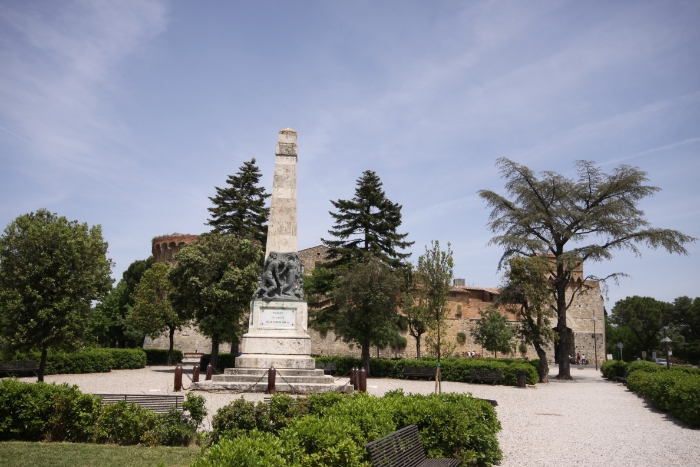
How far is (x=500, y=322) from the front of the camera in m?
37.0

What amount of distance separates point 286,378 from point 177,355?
2014 cm

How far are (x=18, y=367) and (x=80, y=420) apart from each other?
46.1ft

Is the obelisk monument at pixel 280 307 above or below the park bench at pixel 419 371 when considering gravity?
above

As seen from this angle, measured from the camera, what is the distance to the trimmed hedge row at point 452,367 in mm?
20797

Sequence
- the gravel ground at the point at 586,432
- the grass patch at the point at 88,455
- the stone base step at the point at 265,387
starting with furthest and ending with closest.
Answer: the stone base step at the point at 265,387
the gravel ground at the point at 586,432
the grass patch at the point at 88,455

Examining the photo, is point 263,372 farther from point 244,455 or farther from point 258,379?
point 244,455

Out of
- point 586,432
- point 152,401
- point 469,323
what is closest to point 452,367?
point 586,432

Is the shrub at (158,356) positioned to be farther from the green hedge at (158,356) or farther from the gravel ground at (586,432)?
the gravel ground at (586,432)

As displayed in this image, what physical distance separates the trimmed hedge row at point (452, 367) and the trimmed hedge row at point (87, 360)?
31.0ft

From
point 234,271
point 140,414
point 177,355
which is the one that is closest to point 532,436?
point 140,414

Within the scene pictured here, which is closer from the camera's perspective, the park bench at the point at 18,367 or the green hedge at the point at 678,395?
the green hedge at the point at 678,395

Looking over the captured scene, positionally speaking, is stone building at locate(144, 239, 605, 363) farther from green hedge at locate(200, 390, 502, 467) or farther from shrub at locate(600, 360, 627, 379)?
green hedge at locate(200, 390, 502, 467)

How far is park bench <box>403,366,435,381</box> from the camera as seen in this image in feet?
74.1

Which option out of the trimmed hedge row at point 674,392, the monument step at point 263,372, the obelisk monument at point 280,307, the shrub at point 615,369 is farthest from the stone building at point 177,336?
the trimmed hedge row at point 674,392
